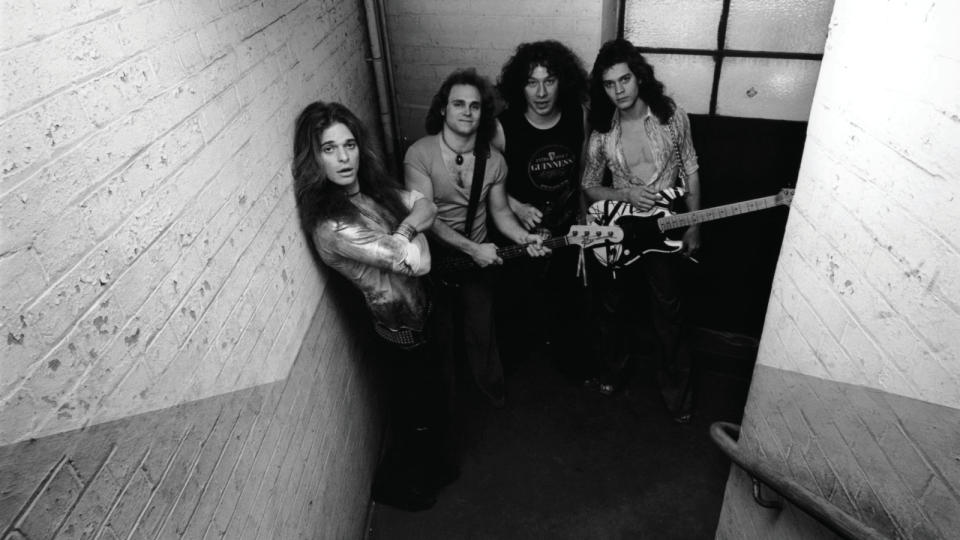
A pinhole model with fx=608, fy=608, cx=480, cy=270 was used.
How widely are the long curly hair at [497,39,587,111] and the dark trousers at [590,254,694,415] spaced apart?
1000mm

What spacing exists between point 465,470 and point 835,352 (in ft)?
7.33

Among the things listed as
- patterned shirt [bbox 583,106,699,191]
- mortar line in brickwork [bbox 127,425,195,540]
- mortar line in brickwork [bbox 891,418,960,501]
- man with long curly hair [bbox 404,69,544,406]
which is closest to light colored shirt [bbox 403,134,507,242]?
man with long curly hair [bbox 404,69,544,406]

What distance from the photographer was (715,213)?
324cm

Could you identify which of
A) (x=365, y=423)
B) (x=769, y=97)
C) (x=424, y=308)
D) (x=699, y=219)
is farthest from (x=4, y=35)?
(x=769, y=97)

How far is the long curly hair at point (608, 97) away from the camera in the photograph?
10.2 feet

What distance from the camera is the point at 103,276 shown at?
1275 mm

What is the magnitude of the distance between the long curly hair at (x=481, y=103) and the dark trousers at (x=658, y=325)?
1045 mm

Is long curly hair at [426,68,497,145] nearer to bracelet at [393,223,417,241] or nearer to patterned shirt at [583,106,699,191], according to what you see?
patterned shirt at [583,106,699,191]

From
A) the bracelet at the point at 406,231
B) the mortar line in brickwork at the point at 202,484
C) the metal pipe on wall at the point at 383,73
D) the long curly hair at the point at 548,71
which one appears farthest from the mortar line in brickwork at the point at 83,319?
the metal pipe on wall at the point at 383,73

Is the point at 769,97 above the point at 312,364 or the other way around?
above

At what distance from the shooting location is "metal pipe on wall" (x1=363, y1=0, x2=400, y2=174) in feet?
12.0

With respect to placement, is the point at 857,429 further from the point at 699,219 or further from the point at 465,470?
the point at 465,470

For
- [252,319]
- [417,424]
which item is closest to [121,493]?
[252,319]

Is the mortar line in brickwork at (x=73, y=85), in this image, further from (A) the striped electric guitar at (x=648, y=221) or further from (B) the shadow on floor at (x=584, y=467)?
(B) the shadow on floor at (x=584, y=467)
